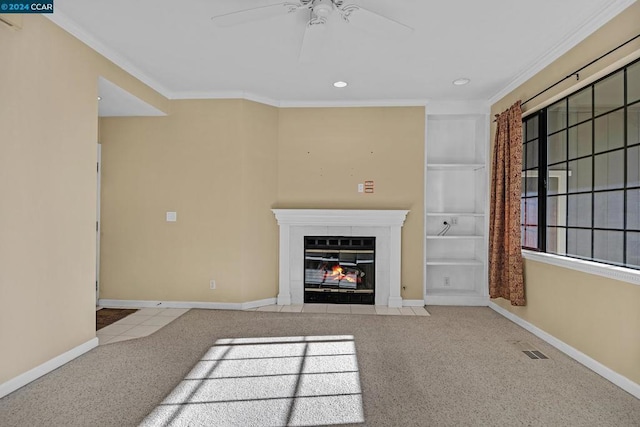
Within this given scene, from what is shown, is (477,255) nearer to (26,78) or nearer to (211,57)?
(211,57)

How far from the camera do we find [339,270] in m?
4.55

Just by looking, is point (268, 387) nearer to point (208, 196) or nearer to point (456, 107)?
point (208, 196)

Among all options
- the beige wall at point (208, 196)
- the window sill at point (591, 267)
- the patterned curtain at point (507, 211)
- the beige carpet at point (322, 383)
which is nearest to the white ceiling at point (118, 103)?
the beige wall at point (208, 196)

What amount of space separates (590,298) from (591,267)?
0.25 m

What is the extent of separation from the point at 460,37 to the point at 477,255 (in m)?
2.81

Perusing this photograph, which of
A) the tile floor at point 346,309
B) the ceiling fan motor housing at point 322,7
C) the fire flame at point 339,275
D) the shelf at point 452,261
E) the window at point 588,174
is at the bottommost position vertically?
the tile floor at point 346,309

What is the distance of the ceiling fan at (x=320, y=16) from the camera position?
2.16 m

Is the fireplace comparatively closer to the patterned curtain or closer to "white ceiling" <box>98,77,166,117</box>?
the patterned curtain

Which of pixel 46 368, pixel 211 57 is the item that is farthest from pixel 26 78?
pixel 46 368

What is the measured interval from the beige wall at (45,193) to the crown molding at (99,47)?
0.17 ft

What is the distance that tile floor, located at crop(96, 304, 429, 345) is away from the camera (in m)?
3.40

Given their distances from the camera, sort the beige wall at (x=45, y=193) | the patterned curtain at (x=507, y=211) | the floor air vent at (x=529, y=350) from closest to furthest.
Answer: the beige wall at (x=45, y=193)
the floor air vent at (x=529, y=350)
the patterned curtain at (x=507, y=211)

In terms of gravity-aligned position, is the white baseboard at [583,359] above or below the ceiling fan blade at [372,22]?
below

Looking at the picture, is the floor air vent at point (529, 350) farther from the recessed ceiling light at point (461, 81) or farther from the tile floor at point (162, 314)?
the recessed ceiling light at point (461, 81)
